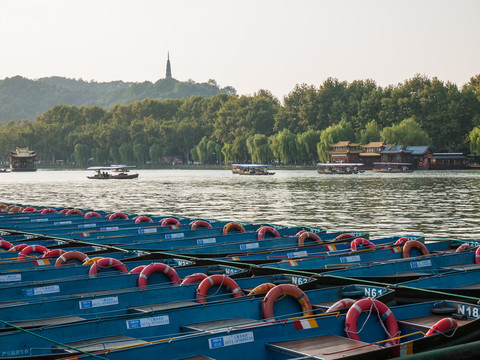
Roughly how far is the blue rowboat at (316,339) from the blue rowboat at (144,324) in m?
0.17

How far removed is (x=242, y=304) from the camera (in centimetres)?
939

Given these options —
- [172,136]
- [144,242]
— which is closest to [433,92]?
[172,136]

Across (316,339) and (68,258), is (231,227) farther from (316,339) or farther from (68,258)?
(316,339)

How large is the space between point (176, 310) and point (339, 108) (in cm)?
13445

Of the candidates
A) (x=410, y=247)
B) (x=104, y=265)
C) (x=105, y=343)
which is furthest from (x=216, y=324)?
(x=410, y=247)

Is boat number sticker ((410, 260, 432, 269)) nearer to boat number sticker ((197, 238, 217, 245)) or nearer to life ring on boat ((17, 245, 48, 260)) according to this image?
boat number sticker ((197, 238, 217, 245))

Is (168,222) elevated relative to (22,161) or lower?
lower

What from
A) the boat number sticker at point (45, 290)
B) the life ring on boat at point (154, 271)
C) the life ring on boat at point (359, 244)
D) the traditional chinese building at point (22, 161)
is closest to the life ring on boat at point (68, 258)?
the boat number sticker at point (45, 290)

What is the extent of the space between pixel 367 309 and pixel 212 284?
2.70 meters

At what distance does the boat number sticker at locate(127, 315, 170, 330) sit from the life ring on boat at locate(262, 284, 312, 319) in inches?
54.3

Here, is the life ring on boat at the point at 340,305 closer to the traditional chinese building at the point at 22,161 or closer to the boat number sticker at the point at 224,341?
the boat number sticker at the point at 224,341

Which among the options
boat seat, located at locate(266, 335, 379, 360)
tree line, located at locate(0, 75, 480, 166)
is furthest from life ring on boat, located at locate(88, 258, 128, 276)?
tree line, located at locate(0, 75, 480, 166)

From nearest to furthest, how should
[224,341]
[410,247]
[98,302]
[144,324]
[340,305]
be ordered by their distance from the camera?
[224,341]
[144,324]
[340,305]
[98,302]
[410,247]

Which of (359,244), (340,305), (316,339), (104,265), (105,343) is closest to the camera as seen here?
(105,343)
